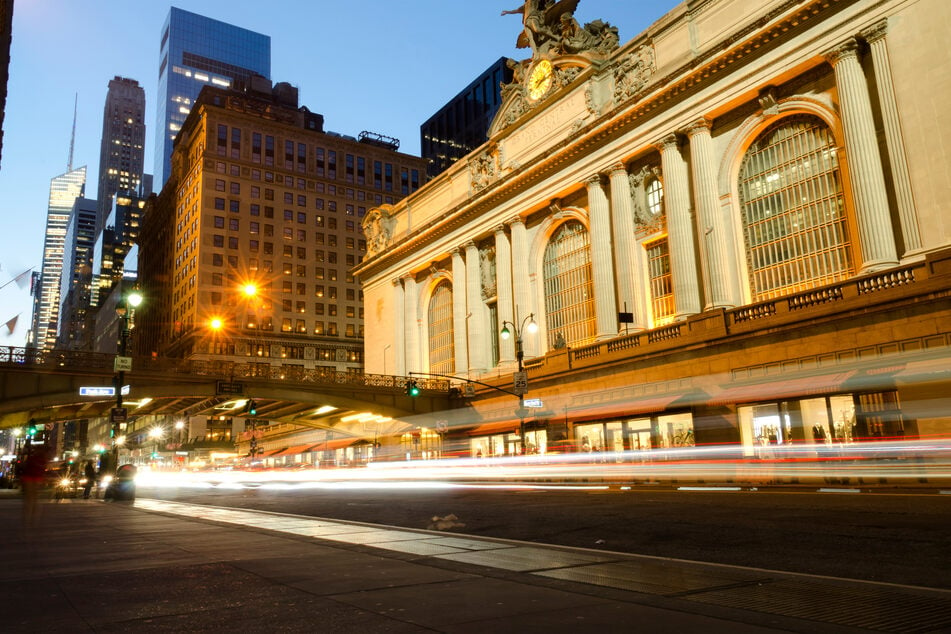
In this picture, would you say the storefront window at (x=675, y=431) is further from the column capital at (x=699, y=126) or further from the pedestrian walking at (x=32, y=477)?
the pedestrian walking at (x=32, y=477)

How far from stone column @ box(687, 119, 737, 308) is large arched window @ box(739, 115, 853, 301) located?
1357mm

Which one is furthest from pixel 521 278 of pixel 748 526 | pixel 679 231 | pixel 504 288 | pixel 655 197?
pixel 748 526

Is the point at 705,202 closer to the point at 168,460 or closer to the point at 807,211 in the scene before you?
the point at 807,211

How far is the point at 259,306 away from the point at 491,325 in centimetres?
5750

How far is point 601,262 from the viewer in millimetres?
45312

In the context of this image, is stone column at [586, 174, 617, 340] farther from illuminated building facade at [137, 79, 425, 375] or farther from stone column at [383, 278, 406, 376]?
illuminated building facade at [137, 79, 425, 375]

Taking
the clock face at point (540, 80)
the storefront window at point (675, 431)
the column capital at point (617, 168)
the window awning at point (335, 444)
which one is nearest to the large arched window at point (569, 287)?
the column capital at point (617, 168)

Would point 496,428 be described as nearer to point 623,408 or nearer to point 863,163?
point 623,408

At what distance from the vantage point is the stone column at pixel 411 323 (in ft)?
213

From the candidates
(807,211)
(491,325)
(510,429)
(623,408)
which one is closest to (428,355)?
(491,325)

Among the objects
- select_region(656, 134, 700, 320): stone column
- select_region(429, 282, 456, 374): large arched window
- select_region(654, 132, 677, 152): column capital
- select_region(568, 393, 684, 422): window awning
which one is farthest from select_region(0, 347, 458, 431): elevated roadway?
select_region(654, 132, 677, 152): column capital

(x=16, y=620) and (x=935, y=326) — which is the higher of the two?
(x=935, y=326)

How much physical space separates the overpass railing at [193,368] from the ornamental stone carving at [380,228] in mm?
20580

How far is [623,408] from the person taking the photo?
3875 centimetres
